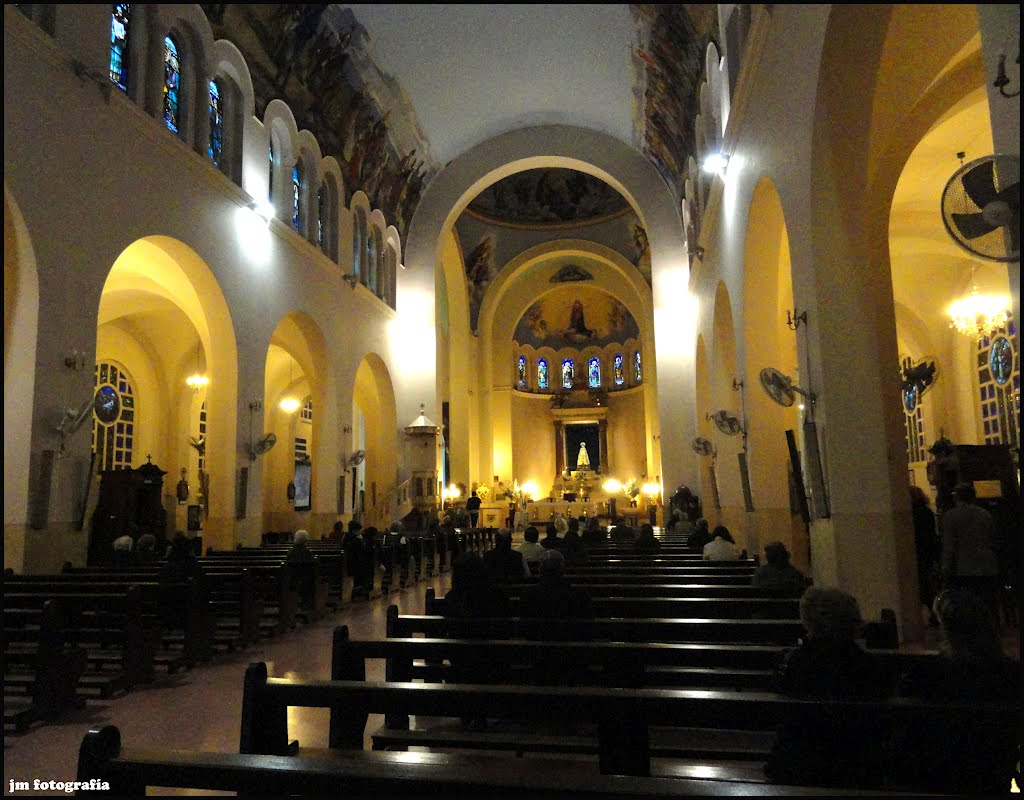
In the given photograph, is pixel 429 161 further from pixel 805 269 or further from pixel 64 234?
pixel 805 269

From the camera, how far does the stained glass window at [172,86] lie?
9.96 m

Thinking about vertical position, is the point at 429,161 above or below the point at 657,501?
above

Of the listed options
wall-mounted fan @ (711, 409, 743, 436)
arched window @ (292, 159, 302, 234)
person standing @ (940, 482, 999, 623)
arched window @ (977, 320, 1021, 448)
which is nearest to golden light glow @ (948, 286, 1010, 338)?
arched window @ (977, 320, 1021, 448)

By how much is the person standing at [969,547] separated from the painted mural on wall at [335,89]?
36.6 ft

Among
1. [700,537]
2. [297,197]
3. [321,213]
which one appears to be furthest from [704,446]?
[297,197]

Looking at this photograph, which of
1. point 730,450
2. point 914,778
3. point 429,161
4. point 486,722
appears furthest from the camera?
point 429,161

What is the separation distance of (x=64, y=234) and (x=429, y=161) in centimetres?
1212

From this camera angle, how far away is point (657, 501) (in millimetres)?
23969

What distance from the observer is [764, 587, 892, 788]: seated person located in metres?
2.12

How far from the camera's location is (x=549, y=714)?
2186 millimetres

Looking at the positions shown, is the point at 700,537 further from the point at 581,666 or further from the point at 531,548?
the point at 581,666

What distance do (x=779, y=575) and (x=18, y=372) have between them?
706 cm

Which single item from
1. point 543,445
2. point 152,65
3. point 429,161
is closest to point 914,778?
point 152,65

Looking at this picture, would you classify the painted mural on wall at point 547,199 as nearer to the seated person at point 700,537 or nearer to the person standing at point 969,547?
the seated person at point 700,537
